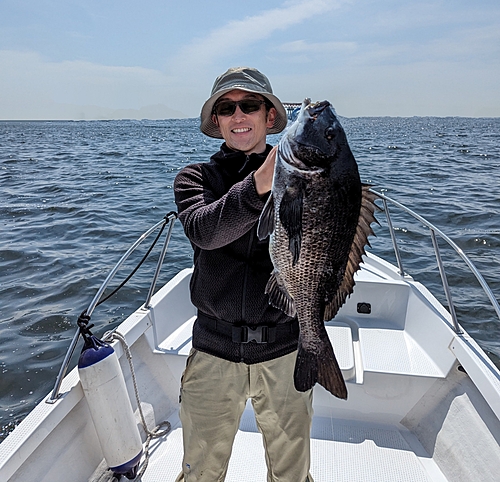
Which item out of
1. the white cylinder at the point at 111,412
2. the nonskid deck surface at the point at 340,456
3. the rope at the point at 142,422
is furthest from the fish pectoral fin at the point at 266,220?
the nonskid deck surface at the point at 340,456

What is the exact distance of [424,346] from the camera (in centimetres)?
433

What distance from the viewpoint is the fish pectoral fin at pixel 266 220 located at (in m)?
1.81

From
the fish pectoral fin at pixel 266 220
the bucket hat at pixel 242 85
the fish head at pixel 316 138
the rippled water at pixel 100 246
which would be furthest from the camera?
the rippled water at pixel 100 246

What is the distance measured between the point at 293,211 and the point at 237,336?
1.00 m

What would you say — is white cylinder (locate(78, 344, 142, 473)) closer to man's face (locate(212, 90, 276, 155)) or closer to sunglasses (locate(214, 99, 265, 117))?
man's face (locate(212, 90, 276, 155))

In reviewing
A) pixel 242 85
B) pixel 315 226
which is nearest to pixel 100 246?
pixel 242 85

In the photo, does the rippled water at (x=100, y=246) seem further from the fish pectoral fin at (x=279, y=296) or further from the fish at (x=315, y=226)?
the fish pectoral fin at (x=279, y=296)

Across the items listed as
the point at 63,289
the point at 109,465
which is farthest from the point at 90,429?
the point at 63,289

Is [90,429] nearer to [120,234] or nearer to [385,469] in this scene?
[385,469]

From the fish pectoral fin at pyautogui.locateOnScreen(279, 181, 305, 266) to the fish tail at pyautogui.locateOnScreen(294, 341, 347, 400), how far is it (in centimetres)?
60

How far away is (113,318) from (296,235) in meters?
6.07

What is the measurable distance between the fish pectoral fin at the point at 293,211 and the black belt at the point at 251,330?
78 cm

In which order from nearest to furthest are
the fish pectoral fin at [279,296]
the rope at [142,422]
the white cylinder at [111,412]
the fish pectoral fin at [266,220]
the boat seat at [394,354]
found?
the fish pectoral fin at [266,220] < the fish pectoral fin at [279,296] < the white cylinder at [111,412] < the rope at [142,422] < the boat seat at [394,354]

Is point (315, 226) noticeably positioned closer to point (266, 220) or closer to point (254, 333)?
point (266, 220)
